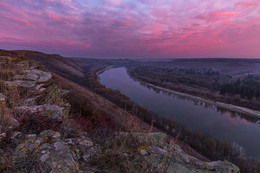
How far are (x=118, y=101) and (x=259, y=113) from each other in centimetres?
3180

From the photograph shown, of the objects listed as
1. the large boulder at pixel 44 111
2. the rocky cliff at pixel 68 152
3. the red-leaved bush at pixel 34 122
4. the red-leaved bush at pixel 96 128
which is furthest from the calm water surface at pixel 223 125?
the red-leaved bush at pixel 34 122

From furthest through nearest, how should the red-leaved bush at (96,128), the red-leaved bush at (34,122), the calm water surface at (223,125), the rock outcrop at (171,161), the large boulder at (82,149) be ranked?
1. the calm water surface at (223,125)
2. the red-leaved bush at (96,128)
3. the red-leaved bush at (34,122)
4. the rock outcrop at (171,161)
5. the large boulder at (82,149)

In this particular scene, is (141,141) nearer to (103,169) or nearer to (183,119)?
(103,169)

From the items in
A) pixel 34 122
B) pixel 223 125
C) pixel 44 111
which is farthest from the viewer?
pixel 223 125

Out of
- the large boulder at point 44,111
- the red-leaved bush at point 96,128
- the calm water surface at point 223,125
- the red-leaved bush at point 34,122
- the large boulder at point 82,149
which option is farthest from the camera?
the calm water surface at point 223,125

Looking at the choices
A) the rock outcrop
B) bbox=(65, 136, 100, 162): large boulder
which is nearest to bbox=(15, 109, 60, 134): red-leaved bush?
bbox=(65, 136, 100, 162): large boulder

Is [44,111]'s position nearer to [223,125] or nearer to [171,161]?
[171,161]

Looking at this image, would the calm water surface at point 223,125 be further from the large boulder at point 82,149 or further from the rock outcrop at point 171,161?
the large boulder at point 82,149

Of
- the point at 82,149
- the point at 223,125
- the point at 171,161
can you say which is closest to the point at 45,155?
the point at 82,149

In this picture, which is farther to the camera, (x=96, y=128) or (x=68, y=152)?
(x=96, y=128)

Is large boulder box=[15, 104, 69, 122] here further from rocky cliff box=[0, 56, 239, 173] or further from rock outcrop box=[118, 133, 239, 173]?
rock outcrop box=[118, 133, 239, 173]

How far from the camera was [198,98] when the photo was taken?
36594 millimetres

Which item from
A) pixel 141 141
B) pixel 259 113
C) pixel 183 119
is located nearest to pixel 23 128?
pixel 141 141

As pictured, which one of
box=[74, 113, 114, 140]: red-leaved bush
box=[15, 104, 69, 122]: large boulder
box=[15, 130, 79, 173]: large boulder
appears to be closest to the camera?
box=[15, 130, 79, 173]: large boulder
